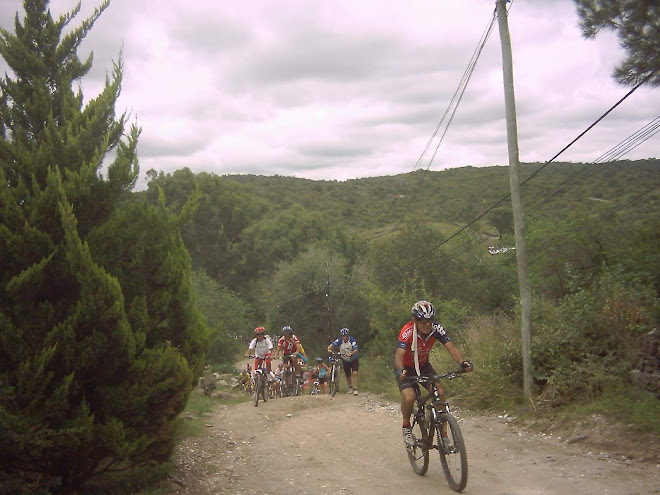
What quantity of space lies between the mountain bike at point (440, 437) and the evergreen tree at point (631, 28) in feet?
19.5

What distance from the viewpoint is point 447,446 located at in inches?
246

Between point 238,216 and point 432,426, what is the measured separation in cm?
4869

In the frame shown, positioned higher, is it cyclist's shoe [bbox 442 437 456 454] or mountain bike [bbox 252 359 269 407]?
cyclist's shoe [bbox 442 437 456 454]

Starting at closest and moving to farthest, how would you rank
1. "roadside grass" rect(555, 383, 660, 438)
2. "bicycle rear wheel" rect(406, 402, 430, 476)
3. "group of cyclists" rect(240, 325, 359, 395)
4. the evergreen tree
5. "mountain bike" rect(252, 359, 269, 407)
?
1. "bicycle rear wheel" rect(406, 402, 430, 476)
2. "roadside grass" rect(555, 383, 660, 438)
3. the evergreen tree
4. "mountain bike" rect(252, 359, 269, 407)
5. "group of cyclists" rect(240, 325, 359, 395)

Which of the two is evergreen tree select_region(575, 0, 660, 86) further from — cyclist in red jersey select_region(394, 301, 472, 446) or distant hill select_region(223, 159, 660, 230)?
distant hill select_region(223, 159, 660, 230)

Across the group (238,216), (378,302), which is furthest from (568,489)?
(238,216)

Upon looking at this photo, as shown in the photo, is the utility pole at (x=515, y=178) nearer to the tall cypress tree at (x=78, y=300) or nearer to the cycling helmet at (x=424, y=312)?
the cycling helmet at (x=424, y=312)

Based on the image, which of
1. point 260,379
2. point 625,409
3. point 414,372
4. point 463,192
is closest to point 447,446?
point 414,372

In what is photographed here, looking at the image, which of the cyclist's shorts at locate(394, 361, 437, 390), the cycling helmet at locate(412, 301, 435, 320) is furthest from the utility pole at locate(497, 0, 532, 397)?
the cycling helmet at locate(412, 301, 435, 320)

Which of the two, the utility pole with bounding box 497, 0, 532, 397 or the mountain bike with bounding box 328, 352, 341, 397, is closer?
the utility pole with bounding box 497, 0, 532, 397

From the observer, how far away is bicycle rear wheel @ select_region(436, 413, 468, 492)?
19.7ft

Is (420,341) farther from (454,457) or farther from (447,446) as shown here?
(454,457)

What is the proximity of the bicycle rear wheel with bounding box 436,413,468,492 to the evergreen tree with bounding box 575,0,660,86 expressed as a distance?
20.3ft

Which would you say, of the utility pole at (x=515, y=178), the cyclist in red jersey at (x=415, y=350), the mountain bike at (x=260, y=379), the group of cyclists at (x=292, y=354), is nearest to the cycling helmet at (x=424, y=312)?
the cyclist in red jersey at (x=415, y=350)
